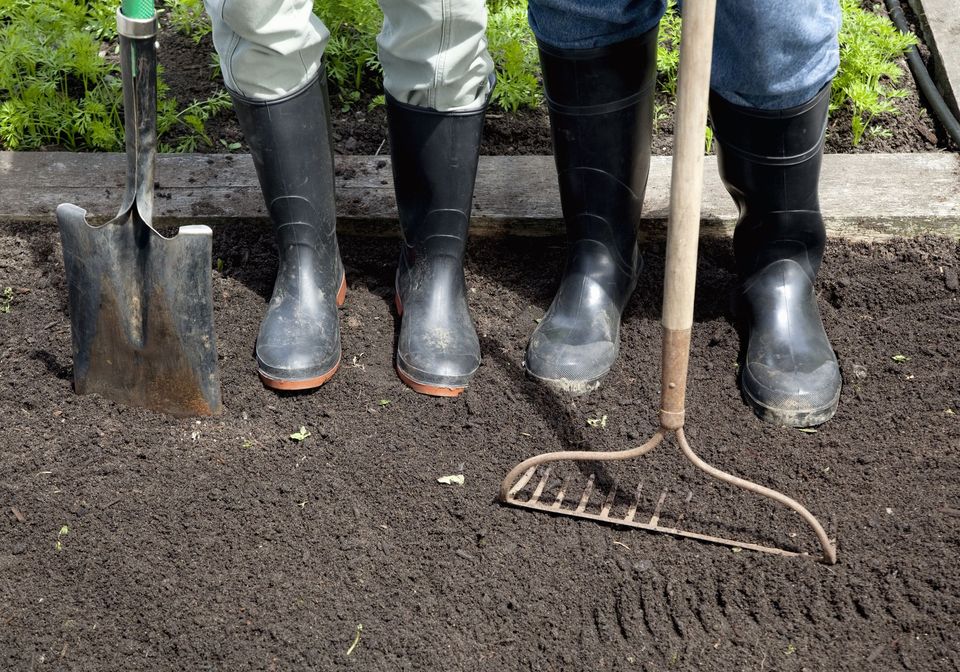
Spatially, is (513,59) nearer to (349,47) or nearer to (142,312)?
(349,47)

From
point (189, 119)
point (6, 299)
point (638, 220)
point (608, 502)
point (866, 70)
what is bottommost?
point (6, 299)

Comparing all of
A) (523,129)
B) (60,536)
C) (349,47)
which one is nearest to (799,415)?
(523,129)

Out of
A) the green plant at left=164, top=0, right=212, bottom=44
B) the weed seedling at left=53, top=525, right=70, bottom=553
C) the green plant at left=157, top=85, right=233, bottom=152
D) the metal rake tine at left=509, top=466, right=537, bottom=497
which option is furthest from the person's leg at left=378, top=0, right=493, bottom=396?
the green plant at left=164, top=0, right=212, bottom=44

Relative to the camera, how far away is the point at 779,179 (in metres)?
1.98

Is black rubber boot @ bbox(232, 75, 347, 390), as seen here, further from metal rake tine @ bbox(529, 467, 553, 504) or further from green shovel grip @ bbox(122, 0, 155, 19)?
metal rake tine @ bbox(529, 467, 553, 504)

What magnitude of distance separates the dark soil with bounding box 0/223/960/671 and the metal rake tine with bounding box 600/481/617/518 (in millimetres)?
39

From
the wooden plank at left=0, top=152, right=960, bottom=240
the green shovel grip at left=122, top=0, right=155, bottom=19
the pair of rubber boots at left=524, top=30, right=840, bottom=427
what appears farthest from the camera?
the wooden plank at left=0, top=152, right=960, bottom=240

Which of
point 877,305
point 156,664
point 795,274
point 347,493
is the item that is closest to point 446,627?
point 347,493

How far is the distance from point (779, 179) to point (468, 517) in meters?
0.97

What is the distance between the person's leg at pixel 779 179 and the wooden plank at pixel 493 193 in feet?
1.18

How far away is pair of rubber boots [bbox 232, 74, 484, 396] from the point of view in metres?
2.06

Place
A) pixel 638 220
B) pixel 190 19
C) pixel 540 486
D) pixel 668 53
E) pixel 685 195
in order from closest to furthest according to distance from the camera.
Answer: pixel 685 195, pixel 540 486, pixel 638 220, pixel 668 53, pixel 190 19

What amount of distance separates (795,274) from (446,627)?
43.8 inches

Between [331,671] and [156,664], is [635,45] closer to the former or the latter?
[331,671]
